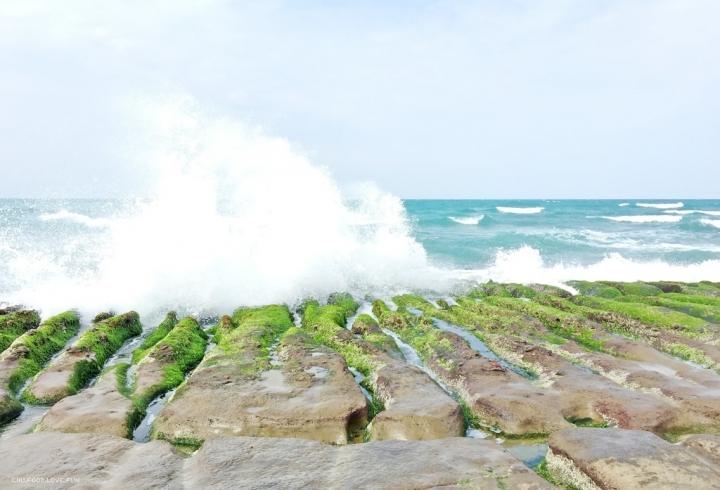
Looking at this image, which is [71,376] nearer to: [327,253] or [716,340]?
[327,253]

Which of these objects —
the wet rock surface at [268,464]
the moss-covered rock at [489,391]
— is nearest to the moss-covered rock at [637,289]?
the moss-covered rock at [489,391]

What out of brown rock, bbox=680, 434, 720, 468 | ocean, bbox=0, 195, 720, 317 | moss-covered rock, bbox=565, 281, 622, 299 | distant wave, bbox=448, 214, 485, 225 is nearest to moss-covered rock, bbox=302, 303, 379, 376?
ocean, bbox=0, 195, 720, 317

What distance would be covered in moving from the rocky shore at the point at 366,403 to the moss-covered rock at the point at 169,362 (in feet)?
0.12

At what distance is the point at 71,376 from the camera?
7504 millimetres

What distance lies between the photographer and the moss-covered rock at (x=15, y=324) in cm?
955

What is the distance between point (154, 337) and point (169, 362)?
7.65 feet

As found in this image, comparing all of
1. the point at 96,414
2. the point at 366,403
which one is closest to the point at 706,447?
the point at 366,403

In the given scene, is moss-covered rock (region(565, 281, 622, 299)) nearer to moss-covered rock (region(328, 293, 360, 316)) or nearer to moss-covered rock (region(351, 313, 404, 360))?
moss-covered rock (region(328, 293, 360, 316))

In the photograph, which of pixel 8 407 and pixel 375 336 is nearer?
pixel 8 407

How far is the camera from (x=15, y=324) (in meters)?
10.5

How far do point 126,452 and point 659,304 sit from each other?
13.8 meters

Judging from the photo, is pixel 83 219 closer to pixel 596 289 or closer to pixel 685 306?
pixel 596 289

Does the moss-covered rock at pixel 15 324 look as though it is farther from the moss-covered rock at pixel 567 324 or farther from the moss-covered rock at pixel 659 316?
the moss-covered rock at pixel 659 316

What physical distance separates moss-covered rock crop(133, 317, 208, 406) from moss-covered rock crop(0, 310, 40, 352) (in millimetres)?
3381
